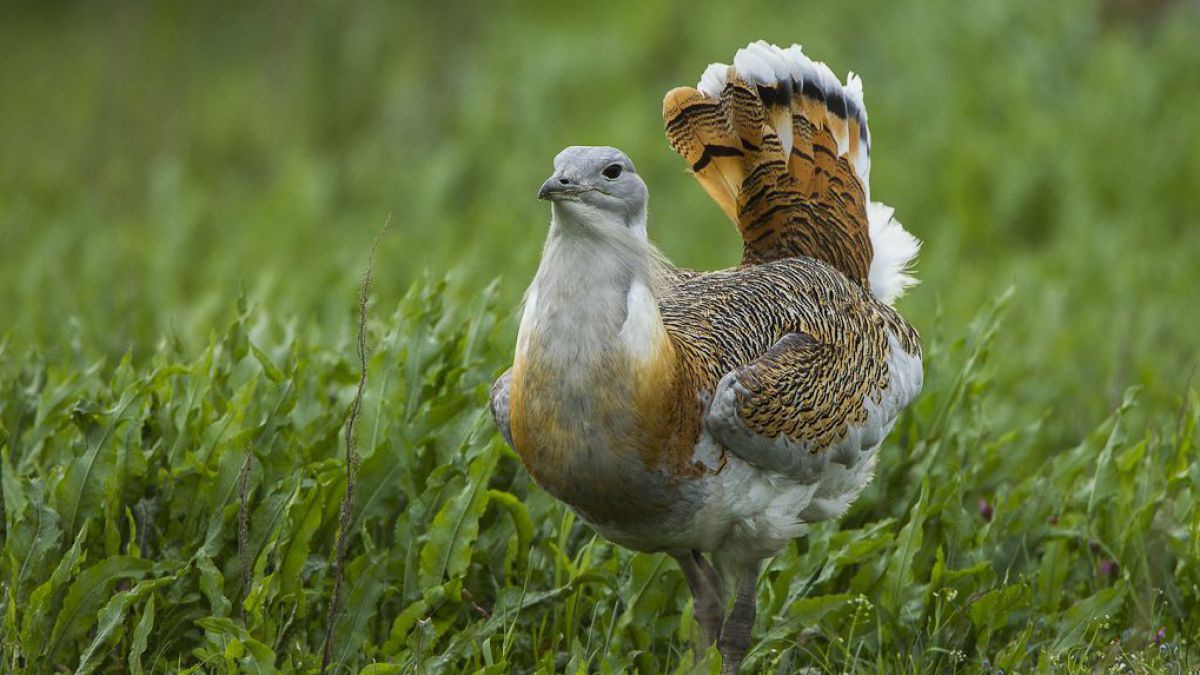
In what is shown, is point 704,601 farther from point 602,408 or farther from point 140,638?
point 140,638

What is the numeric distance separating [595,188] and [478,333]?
1.46m

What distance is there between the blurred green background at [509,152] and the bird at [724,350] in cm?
89

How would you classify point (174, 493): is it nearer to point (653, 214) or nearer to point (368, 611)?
point (368, 611)

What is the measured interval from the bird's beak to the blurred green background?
2.19 m

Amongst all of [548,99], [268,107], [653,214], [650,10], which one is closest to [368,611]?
[653,214]

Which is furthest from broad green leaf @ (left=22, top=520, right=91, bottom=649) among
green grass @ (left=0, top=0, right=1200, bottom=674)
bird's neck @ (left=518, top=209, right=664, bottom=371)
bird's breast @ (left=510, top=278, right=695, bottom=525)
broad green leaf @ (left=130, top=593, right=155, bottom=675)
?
bird's neck @ (left=518, top=209, right=664, bottom=371)

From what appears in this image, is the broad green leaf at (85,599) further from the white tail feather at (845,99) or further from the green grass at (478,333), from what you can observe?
the white tail feather at (845,99)

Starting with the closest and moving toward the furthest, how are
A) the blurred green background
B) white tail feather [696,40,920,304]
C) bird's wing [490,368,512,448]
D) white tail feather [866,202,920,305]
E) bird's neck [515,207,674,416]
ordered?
bird's neck [515,207,674,416]
bird's wing [490,368,512,448]
white tail feather [696,40,920,304]
white tail feather [866,202,920,305]
the blurred green background

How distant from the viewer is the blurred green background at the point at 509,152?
21.9 feet

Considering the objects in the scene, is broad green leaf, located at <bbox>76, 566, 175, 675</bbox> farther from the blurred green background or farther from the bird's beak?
the blurred green background

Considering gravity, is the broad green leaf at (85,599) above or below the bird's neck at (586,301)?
below

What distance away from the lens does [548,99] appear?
9.62 m

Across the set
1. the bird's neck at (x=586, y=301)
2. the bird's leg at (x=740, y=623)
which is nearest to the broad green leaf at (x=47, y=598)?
the bird's neck at (x=586, y=301)

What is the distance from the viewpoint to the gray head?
314cm
